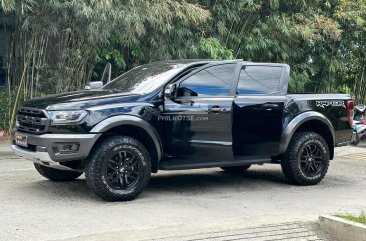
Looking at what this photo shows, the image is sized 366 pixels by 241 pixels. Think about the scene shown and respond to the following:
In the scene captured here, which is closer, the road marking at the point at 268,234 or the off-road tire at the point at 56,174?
the road marking at the point at 268,234

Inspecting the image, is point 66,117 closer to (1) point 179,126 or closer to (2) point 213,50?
(1) point 179,126

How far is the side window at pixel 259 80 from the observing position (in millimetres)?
7938

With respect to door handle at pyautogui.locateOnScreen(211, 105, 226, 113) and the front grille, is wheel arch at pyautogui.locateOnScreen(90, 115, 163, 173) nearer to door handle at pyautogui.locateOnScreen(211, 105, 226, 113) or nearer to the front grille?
the front grille

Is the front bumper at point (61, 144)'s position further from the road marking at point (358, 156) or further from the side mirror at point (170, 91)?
the road marking at point (358, 156)

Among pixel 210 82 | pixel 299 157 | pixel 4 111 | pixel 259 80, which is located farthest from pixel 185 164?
pixel 4 111

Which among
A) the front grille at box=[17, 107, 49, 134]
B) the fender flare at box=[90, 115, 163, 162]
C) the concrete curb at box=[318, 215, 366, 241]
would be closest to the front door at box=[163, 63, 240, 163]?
the fender flare at box=[90, 115, 163, 162]

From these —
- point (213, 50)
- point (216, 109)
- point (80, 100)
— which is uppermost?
point (213, 50)

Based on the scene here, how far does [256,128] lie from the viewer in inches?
308

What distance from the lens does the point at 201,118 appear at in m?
7.35

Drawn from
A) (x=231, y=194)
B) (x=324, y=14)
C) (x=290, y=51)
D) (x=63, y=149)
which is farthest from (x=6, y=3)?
(x=324, y=14)

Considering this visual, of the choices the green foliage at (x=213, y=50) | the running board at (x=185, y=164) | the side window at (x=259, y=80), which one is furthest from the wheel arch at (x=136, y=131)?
the green foliage at (x=213, y=50)

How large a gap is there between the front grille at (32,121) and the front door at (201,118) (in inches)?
56.7

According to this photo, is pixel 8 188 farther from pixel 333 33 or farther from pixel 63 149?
pixel 333 33

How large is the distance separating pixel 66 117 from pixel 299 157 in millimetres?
3392
